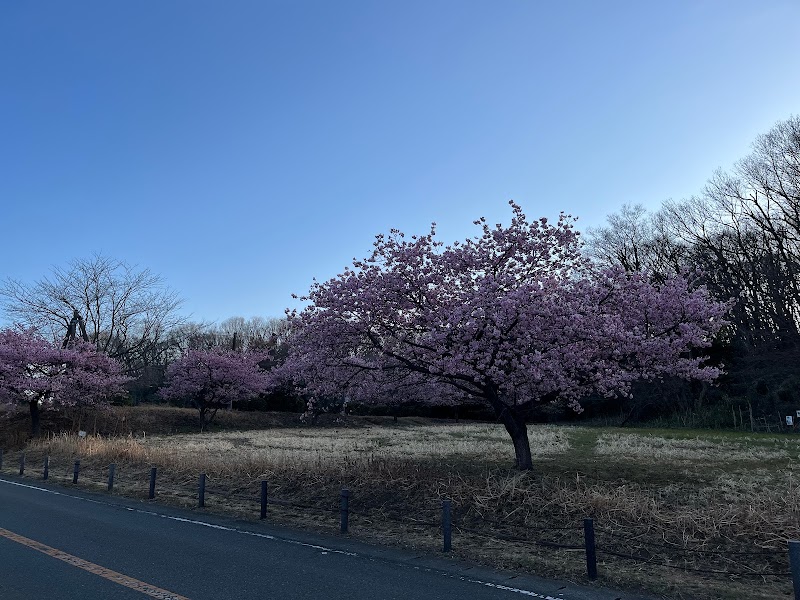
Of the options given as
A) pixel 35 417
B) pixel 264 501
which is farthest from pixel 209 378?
pixel 264 501

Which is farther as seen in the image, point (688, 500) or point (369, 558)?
point (688, 500)

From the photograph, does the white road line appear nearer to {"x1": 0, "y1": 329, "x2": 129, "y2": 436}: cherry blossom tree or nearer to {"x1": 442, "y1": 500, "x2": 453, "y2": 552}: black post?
{"x1": 442, "y1": 500, "x2": 453, "y2": 552}: black post

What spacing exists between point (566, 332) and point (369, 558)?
6196 mm

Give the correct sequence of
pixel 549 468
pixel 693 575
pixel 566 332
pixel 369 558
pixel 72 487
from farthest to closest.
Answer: pixel 72 487 → pixel 549 468 → pixel 566 332 → pixel 369 558 → pixel 693 575

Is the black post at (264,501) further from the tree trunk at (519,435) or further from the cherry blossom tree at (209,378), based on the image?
the cherry blossom tree at (209,378)

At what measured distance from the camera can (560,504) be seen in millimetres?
10258

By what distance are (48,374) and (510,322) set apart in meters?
30.5

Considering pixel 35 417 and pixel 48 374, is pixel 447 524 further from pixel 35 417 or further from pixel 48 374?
pixel 35 417

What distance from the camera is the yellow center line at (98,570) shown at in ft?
20.2

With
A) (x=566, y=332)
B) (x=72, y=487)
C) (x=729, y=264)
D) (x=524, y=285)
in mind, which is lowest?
(x=72, y=487)

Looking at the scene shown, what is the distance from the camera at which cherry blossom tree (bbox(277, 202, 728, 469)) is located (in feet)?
38.4

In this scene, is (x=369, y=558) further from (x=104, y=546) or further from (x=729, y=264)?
(x=729, y=264)

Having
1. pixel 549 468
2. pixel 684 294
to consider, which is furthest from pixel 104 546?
pixel 684 294

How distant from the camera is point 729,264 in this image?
42.5 meters
